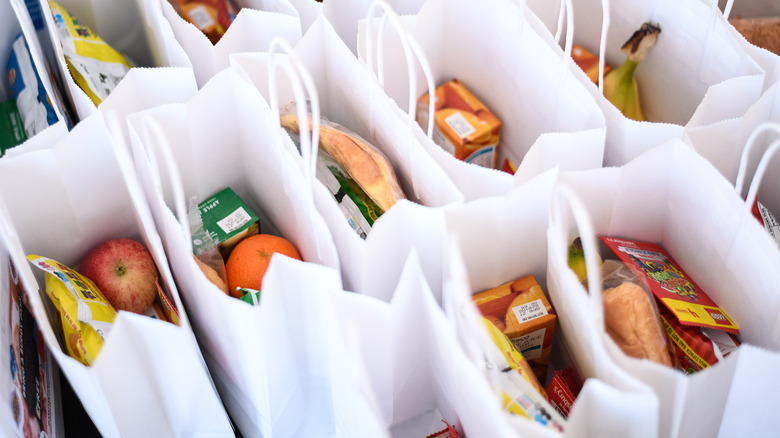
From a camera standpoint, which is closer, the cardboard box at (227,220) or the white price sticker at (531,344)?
the white price sticker at (531,344)

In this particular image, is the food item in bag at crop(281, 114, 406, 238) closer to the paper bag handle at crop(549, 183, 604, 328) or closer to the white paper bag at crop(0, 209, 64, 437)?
the paper bag handle at crop(549, 183, 604, 328)

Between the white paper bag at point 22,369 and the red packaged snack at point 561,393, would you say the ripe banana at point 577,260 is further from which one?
the white paper bag at point 22,369

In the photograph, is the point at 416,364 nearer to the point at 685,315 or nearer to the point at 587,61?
the point at 685,315

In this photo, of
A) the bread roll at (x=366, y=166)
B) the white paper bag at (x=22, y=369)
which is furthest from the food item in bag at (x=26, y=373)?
the bread roll at (x=366, y=166)

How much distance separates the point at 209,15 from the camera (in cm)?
127

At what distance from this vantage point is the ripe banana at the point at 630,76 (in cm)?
108

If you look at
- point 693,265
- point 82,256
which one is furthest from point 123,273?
point 693,265

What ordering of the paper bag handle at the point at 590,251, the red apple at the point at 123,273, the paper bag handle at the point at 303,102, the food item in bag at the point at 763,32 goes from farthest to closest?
1. the food item in bag at the point at 763,32
2. the red apple at the point at 123,273
3. the paper bag handle at the point at 303,102
4. the paper bag handle at the point at 590,251

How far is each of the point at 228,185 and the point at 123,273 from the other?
199mm

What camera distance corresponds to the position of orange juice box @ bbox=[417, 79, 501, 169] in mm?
1101

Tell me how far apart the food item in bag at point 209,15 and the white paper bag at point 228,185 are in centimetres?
38

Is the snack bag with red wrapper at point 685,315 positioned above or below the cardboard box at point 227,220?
below

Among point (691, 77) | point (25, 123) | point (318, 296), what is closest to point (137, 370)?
point (318, 296)

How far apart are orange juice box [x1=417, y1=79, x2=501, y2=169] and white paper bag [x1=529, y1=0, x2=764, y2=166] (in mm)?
202
